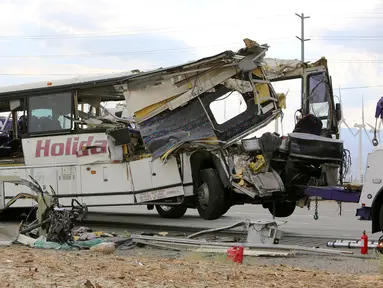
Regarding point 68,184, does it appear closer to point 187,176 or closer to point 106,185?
point 106,185

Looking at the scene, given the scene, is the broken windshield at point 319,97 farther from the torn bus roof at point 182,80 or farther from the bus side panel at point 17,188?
the bus side panel at point 17,188

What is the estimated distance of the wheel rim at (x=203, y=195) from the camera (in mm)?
13164

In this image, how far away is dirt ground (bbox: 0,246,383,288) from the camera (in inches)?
262

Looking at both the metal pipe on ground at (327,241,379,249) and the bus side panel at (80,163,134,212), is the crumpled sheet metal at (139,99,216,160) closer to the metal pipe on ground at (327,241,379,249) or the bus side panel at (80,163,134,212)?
the bus side panel at (80,163,134,212)

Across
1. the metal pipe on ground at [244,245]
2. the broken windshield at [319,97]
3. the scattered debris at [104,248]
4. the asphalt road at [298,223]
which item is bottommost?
the asphalt road at [298,223]

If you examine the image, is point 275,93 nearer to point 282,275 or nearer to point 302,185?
point 302,185

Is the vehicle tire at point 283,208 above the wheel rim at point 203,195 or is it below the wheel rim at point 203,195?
below

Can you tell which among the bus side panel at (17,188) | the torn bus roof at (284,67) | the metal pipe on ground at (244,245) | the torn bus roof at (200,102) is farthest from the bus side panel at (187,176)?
the bus side panel at (17,188)

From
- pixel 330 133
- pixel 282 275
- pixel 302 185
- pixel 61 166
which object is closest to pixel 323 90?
pixel 330 133

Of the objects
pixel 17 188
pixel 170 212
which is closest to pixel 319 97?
pixel 170 212

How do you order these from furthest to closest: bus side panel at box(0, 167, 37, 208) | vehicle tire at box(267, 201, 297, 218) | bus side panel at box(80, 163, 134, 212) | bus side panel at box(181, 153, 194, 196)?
1. bus side panel at box(0, 167, 37, 208)
2. vehicle tire at box(267, 201, 297, 218)
3. bus side panel at box(80, 163, 134, 212)
4. bus side panel at box(181, 153, 194, 196)

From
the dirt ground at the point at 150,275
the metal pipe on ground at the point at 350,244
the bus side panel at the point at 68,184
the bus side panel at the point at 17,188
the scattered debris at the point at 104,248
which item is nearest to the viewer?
the dirt ground at the point at 150,275

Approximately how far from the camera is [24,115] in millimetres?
15250

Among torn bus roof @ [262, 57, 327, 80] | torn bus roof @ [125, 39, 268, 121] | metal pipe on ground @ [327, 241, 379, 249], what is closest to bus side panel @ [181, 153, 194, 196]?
torn bus roof @ [125, 39, 268, 121]
